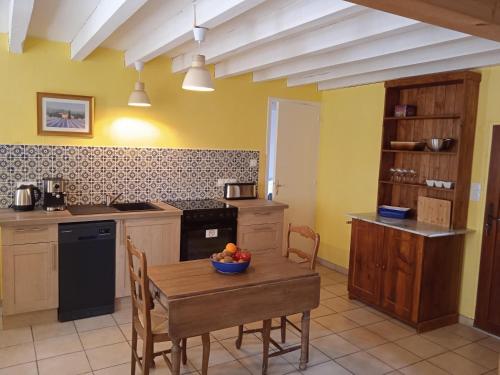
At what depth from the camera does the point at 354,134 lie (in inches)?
198

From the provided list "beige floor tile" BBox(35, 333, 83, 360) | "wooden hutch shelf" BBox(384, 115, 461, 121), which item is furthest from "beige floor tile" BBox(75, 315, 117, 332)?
"wooden hutch shelf" BBox(384, 115, 461, 121)

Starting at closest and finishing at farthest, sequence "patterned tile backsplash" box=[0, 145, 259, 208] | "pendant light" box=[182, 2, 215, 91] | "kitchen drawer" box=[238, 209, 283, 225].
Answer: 1. "pendant light" box=[182, 2, 215, 91]
2. "patterned tile backsplash" box=[0, 145, 259, 208]
3. "kitchen drawer" box=[238, 209, 283, 225]

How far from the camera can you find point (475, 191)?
3.80 metres

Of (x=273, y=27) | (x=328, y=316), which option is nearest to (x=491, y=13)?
(x=273, y=27)

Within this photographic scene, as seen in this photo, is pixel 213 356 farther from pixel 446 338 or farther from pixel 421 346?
pixel 446 338

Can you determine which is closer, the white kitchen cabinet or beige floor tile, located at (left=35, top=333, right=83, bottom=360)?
beige floor tile, located at (left=35, top=333, right=83, bottom=360)

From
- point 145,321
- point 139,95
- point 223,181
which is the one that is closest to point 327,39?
point 139,95

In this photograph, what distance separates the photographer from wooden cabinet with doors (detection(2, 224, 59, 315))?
11.0 feet

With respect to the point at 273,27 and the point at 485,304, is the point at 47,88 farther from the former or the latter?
the point at 485,304

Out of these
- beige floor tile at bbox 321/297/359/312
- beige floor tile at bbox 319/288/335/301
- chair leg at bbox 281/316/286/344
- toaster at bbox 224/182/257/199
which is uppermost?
toaster at bbox 224/182/257/199

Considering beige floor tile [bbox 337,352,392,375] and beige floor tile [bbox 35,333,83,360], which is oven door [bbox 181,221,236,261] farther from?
beige floor tile [bbox 337,352,392,375]

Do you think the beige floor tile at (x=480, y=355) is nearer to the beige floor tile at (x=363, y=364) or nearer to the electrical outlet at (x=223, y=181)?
the beige floor tile at (x=363, y=364)

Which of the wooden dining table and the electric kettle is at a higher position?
the electric kettle

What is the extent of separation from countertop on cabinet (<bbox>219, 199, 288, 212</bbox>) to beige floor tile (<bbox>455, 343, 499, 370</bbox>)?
2.17 meters
